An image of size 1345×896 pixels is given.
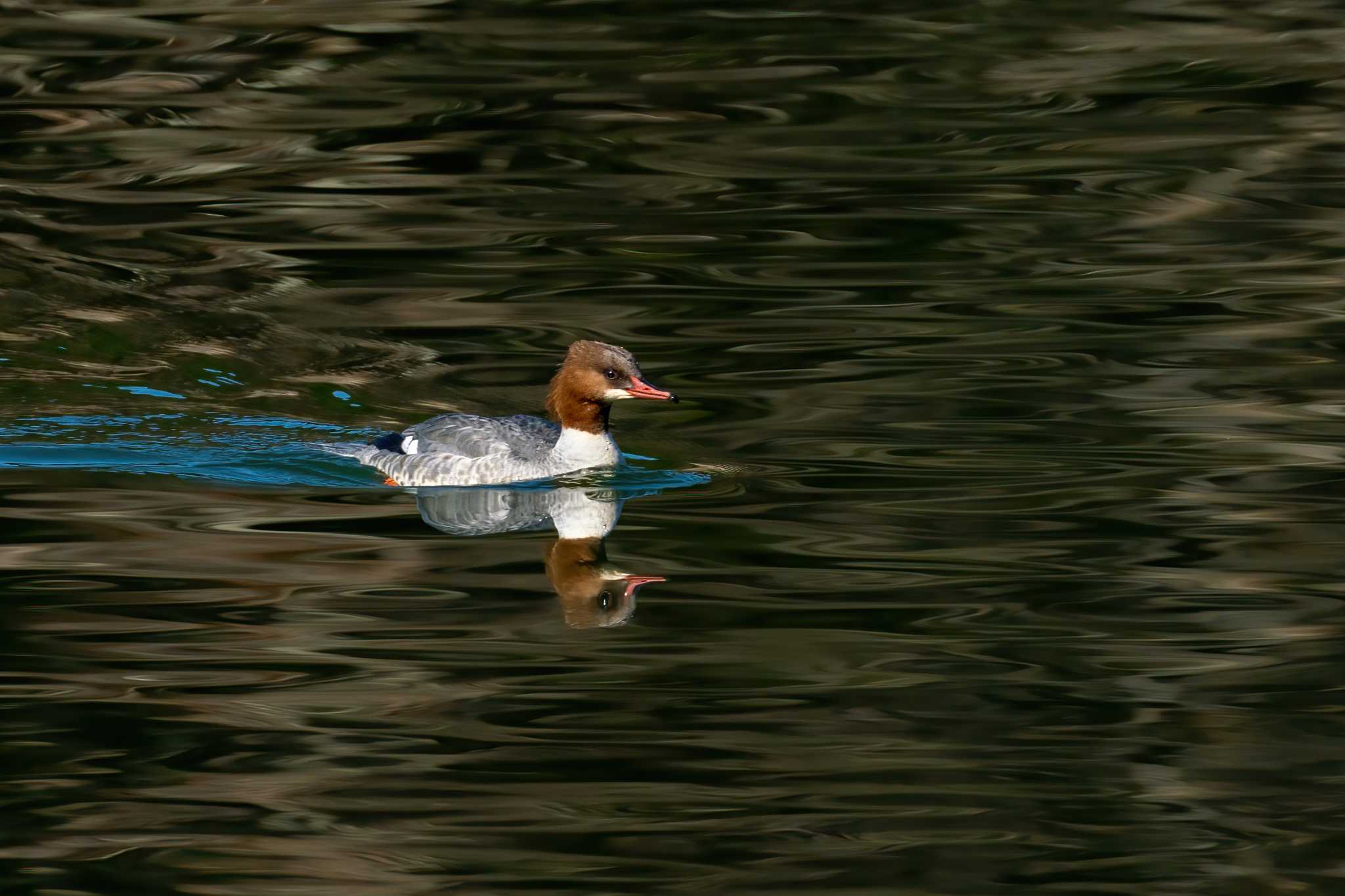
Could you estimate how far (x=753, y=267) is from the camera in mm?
13648

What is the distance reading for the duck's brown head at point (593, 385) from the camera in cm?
1005

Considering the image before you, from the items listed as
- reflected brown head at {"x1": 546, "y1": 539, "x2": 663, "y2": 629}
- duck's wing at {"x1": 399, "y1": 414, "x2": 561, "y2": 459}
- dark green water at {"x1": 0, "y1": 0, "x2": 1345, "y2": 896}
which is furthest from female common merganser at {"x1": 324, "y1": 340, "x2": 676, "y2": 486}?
reflected brown head at {"x1": 546, "y1": 539, "x2": 663, "y2": 629}

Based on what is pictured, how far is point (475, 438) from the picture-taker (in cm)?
1020

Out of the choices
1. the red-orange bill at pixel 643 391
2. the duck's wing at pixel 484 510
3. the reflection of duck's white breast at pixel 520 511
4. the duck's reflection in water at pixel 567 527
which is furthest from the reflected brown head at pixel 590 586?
the red-orange bill at pixel 643 391

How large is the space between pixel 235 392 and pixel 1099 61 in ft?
31.2

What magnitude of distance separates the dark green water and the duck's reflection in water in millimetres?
76

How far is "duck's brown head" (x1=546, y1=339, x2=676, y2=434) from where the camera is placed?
33.0 ft

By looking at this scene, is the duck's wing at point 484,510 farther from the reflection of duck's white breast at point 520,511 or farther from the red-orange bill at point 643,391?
the red-orange bill at point 643,391

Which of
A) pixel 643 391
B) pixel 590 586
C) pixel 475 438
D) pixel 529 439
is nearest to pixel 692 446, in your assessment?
pixel 643 391

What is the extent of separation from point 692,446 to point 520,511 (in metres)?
1.19

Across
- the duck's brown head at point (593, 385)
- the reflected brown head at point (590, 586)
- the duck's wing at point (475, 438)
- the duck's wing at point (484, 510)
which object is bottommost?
the duck's wing at point (484, 510)

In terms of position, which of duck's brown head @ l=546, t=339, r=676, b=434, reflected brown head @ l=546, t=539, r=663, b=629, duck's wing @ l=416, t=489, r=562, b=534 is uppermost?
duck's brown head @ l=546, t=339, r=676, b=434

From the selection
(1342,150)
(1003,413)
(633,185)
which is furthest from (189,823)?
(1342,150)

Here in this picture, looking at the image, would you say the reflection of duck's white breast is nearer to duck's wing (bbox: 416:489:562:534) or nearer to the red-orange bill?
duck's wing (bbox: 416:489:562:534)
